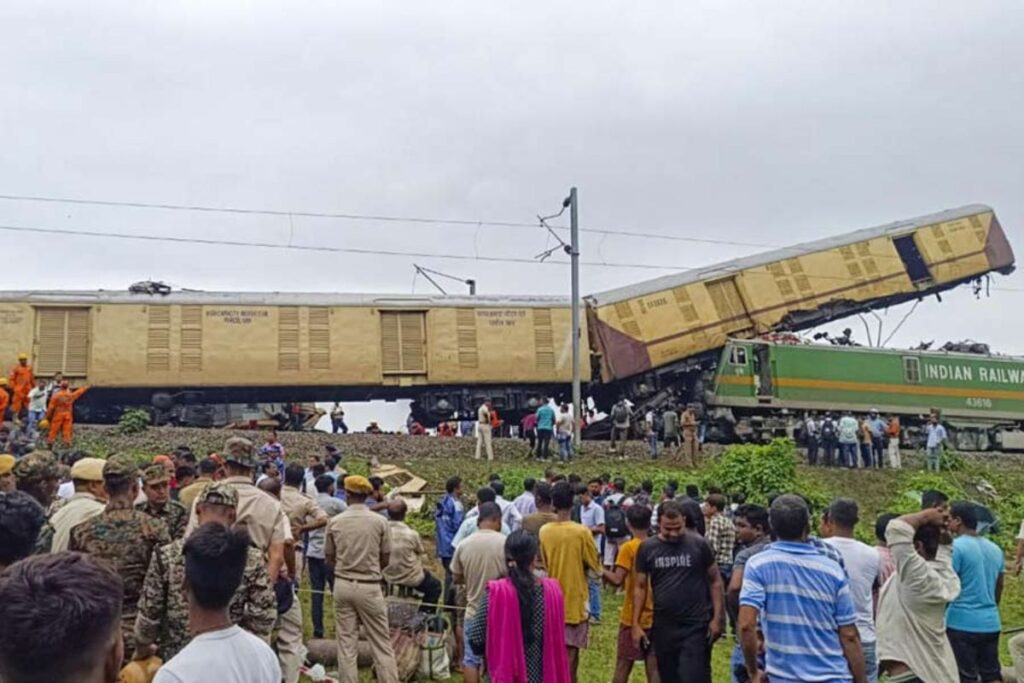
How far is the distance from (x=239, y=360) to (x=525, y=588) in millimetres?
17613

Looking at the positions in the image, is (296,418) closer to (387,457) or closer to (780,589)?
(387,457)

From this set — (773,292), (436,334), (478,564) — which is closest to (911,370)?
(773,292)

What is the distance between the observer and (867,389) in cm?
2488

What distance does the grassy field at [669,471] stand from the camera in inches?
663

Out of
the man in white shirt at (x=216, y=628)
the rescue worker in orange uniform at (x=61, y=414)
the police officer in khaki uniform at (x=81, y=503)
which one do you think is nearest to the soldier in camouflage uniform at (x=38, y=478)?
the police officer in khaki uniform at (x=81, y=503)

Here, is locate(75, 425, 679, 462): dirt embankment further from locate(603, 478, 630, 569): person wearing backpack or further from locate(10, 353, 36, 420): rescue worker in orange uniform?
locate(603, 478, 630, 569): person wearing backpack

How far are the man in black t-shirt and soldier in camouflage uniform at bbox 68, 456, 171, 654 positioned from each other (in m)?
2.81

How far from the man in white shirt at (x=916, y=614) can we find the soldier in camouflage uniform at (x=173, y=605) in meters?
2.93

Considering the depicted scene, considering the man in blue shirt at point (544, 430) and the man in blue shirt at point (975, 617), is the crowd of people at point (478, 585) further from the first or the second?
the man in blue shirt at point (544, 430)

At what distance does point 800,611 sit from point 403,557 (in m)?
3.95

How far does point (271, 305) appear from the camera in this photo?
2159 cm

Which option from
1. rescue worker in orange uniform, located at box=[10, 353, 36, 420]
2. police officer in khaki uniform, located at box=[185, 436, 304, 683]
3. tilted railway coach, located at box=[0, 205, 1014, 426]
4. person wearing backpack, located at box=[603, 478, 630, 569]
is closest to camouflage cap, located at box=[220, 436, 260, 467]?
police officer in khaki uniform, located at box=[185, 436, 304, 683]

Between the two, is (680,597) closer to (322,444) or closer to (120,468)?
(120,468)

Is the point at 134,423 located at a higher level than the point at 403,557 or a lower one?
higher
